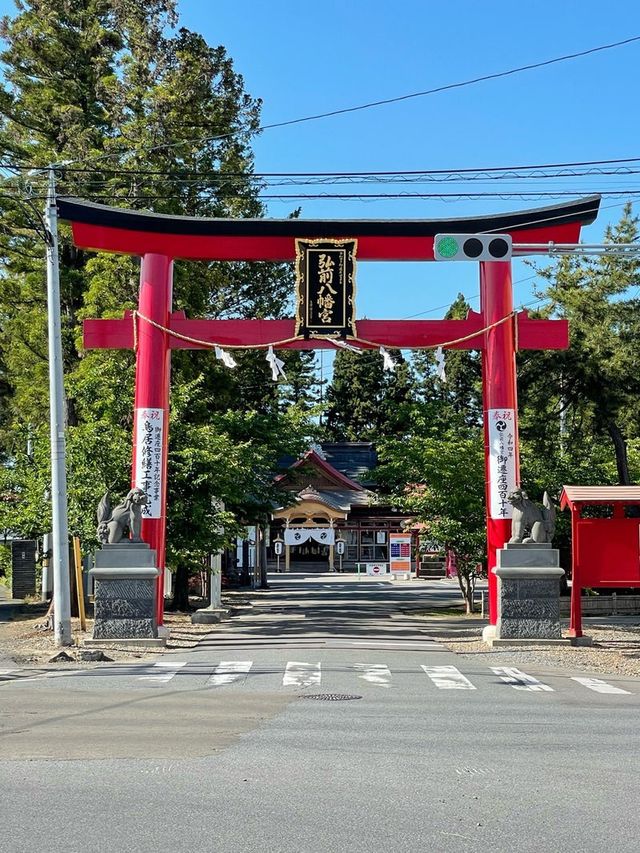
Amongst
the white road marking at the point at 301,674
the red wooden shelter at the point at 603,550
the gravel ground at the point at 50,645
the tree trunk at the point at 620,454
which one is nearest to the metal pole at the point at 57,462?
the gravel ground at the point at 50,645

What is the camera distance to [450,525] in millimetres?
25703

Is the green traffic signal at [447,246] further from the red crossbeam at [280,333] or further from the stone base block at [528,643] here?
the stone base block at [528,643]

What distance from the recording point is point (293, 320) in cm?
2031

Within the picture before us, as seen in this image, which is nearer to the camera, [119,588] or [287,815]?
[287,815]

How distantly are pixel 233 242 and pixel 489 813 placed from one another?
613 inches

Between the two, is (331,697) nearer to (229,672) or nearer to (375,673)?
(375,673)

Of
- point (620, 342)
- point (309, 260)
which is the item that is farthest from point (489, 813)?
point (620, 342)

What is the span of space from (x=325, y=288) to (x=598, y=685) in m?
9.59

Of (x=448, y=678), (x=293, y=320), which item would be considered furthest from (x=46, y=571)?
(x=448, y=678)

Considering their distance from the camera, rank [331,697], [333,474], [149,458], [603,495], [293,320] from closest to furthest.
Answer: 1. [331,697]
2. [603,495]
3. [149,458]
4. [293,320]
5. [333,474]

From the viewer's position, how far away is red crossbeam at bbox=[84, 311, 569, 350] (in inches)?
799

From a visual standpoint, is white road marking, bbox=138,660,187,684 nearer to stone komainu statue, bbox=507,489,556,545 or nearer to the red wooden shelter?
stone komainu statue, bbox=507,489,556,545

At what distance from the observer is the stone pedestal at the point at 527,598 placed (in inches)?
733

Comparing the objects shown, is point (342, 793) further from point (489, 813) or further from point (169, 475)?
point (169, 475)
